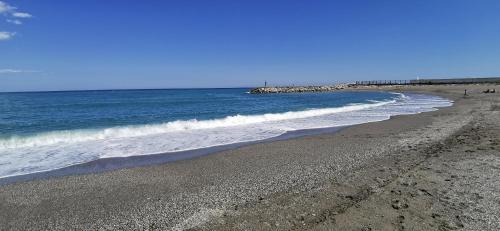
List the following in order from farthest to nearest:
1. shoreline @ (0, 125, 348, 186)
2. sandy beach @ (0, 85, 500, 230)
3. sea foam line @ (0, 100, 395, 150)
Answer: sea foam line @ (0, 100, 395, 150) < shoreline @ (0, 125, 348, 186) < sandy beach @ (0, 85, 500, 230)

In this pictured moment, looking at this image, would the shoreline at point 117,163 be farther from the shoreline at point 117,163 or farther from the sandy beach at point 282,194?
the sandy beach at point 282,194

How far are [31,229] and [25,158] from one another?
22.6 ft

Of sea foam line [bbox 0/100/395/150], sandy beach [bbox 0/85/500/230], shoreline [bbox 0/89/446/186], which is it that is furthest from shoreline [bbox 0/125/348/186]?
sea foam line [bbox 0/100/395/150]

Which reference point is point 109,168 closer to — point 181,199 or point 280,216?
point 181,199

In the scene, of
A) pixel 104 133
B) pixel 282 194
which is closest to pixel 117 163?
pixel 282 194

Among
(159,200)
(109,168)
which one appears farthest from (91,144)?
(159,200)

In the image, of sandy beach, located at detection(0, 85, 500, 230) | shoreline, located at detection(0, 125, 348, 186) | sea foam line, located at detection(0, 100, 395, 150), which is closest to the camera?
sandy beach, located at detection(0, 85, 500, 230)

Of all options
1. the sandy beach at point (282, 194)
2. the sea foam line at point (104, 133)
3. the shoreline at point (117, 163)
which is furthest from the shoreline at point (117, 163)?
the sea foam line at point (104, 133)

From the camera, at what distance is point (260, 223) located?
501 centimetres

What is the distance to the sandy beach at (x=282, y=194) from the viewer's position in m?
5.07

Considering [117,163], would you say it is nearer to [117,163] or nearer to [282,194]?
[117,163]

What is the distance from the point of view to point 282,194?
6289 mm

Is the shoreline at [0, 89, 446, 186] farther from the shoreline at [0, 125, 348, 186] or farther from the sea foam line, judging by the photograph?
the sea foam line

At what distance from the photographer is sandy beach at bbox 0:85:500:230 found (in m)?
5.07
